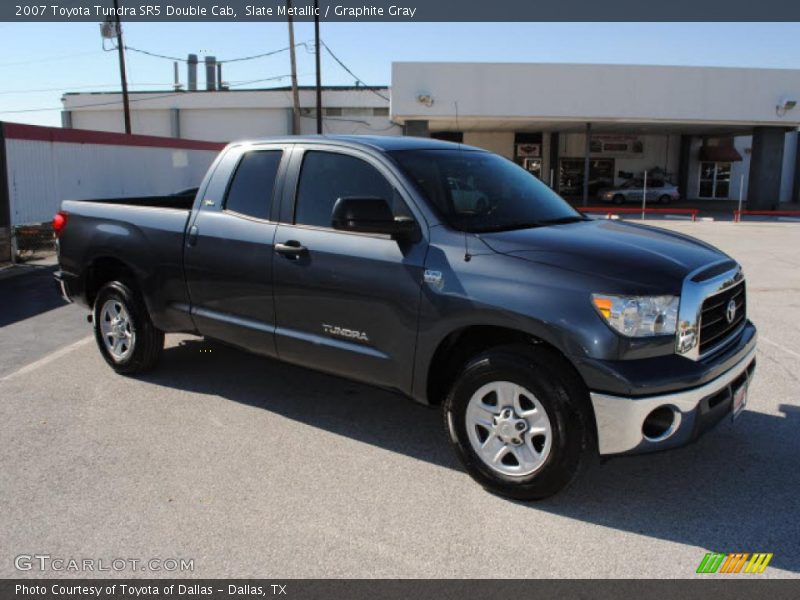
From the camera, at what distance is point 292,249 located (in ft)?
14.4

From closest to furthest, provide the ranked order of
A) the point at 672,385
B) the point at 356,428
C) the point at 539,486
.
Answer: the point at 672,385 → the point at 539,486 → the point at 356,428

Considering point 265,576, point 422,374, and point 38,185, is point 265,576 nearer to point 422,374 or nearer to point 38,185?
point 422,374

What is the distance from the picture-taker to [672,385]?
3.27 meters

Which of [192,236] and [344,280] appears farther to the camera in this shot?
[192,236]

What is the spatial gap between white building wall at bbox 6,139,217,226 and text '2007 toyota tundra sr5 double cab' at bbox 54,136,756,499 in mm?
9283

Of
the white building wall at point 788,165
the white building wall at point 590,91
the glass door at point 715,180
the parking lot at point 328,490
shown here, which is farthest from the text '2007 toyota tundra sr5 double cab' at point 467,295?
the white building wall at point 788,165

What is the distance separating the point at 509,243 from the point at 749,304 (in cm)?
635

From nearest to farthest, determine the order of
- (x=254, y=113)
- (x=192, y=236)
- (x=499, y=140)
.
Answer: (x=192, y=236) < (x=499, y=140) < (x=254, y=113)

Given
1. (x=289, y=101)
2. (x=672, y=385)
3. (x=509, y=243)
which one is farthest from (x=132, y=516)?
(x=289, y=101)

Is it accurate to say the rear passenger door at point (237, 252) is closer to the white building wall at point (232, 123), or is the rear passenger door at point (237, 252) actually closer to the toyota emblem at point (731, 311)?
the toyota emblem at point (731, 311)

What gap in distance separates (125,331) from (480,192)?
10.4 ft

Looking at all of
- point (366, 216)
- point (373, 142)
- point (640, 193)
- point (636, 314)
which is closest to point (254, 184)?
point (373, 142)

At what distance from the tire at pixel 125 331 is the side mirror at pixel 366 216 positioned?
2.46 m

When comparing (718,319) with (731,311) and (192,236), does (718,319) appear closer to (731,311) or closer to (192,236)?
(731,311)
